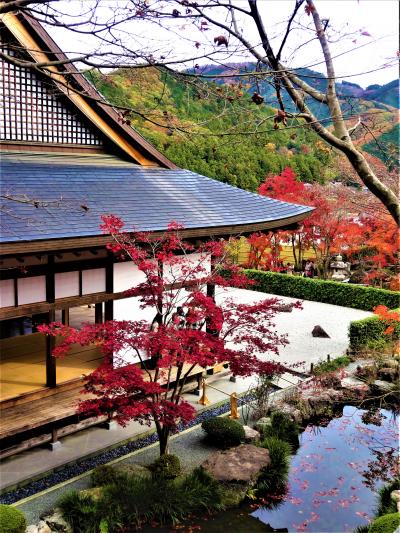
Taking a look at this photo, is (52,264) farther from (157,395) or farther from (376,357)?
(376,357)

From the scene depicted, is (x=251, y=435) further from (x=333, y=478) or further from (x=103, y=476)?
(x=103, y=476)

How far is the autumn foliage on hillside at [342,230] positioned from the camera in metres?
19.3

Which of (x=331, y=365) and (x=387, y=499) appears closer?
(x=387, y=499)

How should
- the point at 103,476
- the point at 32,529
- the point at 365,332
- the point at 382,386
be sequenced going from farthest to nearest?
the point at 365,332
the point at 382,386
the point at 103,476
the point at 32,529

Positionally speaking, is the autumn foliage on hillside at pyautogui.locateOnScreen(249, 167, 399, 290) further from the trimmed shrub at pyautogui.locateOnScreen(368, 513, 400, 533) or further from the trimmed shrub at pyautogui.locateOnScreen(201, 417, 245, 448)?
the trimmed shrub at pyautogui.locateOnScreen(368, 513, 400, 533)

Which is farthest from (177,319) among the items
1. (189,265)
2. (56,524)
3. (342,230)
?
(342,230)

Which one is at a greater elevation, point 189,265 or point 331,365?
point 189,265

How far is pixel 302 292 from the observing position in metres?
20.2

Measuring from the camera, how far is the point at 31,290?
7609 mm

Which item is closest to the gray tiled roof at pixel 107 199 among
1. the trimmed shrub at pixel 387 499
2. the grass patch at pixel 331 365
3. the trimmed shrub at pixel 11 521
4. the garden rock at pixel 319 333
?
the trimmed shrub at pixel 11 521

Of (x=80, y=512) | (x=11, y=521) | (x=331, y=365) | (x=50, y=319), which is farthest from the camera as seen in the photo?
(x=331, y=365)

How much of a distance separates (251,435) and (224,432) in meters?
0.53

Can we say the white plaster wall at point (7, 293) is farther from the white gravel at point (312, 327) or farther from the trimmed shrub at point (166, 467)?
the white gravel at point (312, 327)

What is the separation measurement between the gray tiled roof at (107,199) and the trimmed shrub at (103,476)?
10.6 feet
